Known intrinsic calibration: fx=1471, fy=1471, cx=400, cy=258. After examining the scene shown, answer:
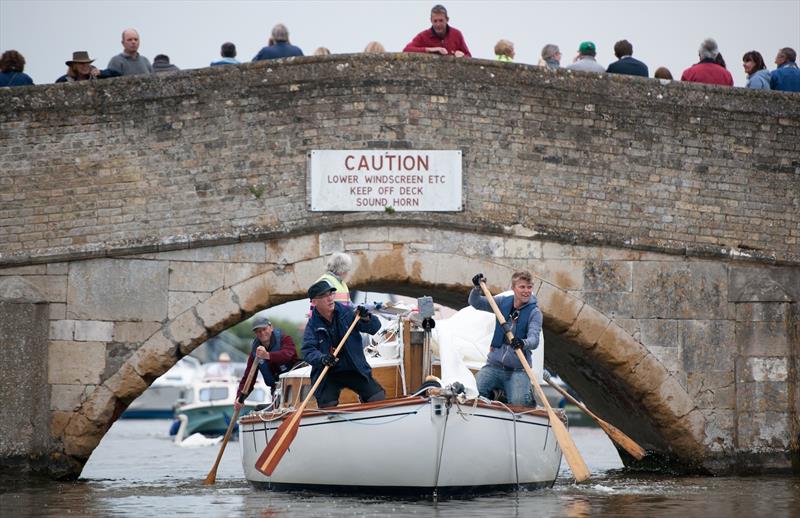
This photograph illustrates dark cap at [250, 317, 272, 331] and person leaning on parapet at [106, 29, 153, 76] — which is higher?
person leaning on parapet at [106, 29, 153, 76]

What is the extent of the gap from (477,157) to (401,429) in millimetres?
4088

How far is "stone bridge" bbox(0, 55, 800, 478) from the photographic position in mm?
13461

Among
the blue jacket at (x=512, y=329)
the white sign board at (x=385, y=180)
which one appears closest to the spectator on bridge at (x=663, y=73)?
the white sign board at (x=385, y=180)

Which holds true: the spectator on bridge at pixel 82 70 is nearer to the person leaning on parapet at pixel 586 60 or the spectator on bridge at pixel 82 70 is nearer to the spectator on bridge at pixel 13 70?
the spectator on bridge at pixel 13 70

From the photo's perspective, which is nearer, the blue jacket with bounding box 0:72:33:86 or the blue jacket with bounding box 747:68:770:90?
the blue jacket with bounding box 0:72:33:86

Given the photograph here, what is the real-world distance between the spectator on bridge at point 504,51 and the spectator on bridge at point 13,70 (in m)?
4.55

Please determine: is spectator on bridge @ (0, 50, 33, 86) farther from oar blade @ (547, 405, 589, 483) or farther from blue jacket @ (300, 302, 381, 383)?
oar blade @ (547, 405, 589, 483)

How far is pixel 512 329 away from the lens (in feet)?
36.6

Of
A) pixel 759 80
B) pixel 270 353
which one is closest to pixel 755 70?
pixel 759 80

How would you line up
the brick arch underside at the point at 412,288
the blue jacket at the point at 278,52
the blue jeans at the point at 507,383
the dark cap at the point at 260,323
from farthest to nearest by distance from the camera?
the blue jacket at the point at 278,52 < the brick arch underside at the point at 412,288 < the dark cap at the point at 260,323 < the blue jeans at the point at 507,383

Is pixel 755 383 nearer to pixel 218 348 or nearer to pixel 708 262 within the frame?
pixel 708 262

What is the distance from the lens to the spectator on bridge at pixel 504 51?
14.6m

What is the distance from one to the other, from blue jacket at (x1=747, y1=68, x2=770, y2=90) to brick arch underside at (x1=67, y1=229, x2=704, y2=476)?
9.43ft

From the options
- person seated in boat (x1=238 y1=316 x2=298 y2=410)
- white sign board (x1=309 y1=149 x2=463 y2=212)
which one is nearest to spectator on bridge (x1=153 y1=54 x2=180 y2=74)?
white sign board (x1=309 y1=149 x2=463 y2=212)
